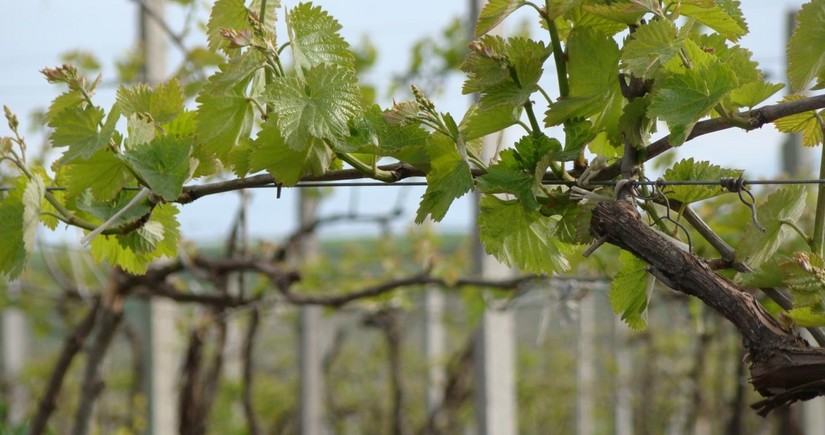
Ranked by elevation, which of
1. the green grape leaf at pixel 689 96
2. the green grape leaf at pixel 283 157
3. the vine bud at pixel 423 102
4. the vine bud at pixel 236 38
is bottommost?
the green grape leaf at pixel 283 157

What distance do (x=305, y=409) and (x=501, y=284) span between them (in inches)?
112

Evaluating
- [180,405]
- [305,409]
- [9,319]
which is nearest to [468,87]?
[180,405]

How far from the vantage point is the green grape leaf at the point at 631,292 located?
1.00m

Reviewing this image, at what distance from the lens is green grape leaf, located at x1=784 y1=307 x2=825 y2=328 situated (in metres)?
0.91

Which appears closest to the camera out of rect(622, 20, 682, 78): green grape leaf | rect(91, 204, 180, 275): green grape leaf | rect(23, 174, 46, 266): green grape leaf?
rect(622, 20, 682, 78): green grape leaf

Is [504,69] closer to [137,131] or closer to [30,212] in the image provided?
[137,131]

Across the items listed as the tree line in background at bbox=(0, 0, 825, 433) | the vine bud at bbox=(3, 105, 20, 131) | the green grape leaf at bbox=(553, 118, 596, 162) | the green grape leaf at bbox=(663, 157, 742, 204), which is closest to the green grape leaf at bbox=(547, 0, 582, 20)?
the tree line in background at bbox=(0, 0, 825, 433)

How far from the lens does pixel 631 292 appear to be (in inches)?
39.6

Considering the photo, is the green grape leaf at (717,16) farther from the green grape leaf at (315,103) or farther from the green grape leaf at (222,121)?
the green grape leaf at (222,121)

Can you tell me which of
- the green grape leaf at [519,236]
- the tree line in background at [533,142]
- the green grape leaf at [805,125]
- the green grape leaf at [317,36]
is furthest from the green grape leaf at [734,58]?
the green grape leaf at [317,36]

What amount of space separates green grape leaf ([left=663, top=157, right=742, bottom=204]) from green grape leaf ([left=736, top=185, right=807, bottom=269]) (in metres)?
Answer: 0.05

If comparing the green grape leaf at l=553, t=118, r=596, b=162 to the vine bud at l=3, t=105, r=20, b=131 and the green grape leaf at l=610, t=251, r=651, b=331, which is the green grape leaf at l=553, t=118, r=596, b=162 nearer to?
the green grape leaf at l=610, t=251, r=651, b=331

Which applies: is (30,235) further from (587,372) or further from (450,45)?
(587,372)

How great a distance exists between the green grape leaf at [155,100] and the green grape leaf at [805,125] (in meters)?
0.60
